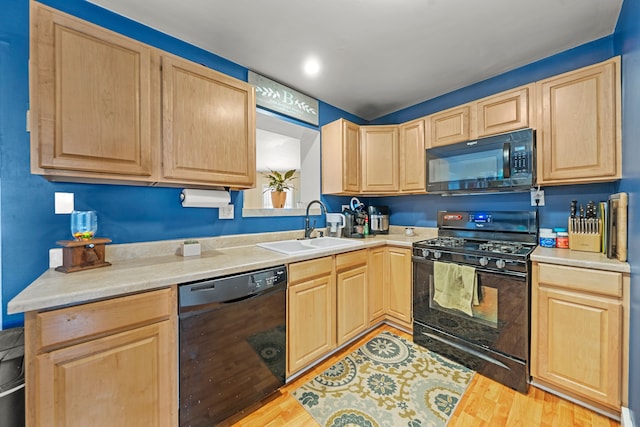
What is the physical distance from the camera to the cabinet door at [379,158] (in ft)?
9.18

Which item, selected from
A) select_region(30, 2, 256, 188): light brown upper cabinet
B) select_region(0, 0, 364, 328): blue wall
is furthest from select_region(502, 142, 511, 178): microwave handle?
select_region(0, 0, 364, 328): blue wall

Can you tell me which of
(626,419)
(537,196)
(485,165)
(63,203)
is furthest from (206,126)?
(626,419)

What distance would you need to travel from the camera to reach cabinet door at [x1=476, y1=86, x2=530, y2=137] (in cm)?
191

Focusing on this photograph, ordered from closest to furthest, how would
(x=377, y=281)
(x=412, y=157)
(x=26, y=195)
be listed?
(x=26, y=195)
(x=377, y=281)
(x=412, y=157)

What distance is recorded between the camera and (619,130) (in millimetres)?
1548

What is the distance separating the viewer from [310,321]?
1779 millimetres

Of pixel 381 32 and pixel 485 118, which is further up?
pixel 381 32

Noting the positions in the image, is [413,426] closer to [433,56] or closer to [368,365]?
[368,365]

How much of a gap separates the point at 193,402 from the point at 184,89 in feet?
5.83

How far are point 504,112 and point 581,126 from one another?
0.50 metres

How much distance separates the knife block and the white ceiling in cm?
143

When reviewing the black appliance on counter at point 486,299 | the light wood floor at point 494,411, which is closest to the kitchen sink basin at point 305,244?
the black appliance on counter at point 486,299

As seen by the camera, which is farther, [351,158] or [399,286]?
[351,158]

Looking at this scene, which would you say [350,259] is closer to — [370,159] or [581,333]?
[370,159]
